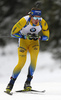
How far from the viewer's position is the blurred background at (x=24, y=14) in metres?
15.0

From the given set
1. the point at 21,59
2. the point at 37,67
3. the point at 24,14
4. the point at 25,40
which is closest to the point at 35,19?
the point at 25,40

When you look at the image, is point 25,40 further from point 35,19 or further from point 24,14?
point 24,14

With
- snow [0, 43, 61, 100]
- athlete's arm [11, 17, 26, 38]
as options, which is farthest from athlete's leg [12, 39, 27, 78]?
snow [0, 43, 61, 100]

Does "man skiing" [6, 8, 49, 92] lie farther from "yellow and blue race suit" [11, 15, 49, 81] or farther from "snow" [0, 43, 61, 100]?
"snow" [0, 43, 61, 100]

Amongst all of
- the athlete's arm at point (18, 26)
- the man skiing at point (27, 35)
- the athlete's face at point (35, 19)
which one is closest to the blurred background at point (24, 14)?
the man skiing at point (27, 35)

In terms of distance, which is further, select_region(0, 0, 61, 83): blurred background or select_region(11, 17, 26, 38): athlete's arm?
select_region(0, 0, 61, 83): blurred background

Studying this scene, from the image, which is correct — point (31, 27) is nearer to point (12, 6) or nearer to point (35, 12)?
point (35, 12)

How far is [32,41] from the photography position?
5578 mm

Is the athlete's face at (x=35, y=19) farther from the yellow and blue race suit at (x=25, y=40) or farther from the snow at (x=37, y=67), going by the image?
the snow at (x=37, y=67)

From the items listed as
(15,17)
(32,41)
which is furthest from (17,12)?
(32,41)

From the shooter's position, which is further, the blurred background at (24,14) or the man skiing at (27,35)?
the blurred background at (24,14)

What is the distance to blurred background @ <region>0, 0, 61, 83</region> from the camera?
1502 centimetres

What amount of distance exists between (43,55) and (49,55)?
1.29ft

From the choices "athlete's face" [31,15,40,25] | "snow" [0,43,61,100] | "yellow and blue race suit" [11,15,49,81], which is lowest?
"snow" [0,43,61,100]
